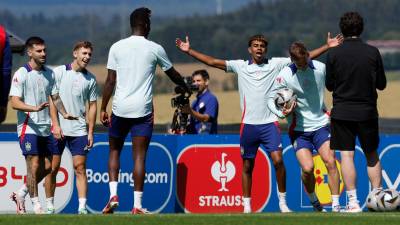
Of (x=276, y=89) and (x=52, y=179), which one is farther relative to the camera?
(x=52, y=179)

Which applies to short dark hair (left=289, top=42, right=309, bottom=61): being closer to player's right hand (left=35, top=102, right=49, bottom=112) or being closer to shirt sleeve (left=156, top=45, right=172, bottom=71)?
shirt sleeve (left=156, top=45, right=172, bottom=71)

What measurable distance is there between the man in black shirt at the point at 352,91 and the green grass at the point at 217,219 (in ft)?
3.61

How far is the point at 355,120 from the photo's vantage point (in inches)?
540

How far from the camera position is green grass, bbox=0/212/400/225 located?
11.9 m

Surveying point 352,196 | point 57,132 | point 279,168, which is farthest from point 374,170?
point 57,132

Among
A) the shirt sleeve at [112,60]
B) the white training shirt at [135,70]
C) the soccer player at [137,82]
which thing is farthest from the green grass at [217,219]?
the shirt sleeve at [112,60]

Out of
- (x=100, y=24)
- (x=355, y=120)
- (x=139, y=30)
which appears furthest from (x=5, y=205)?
(x=100, y=24)

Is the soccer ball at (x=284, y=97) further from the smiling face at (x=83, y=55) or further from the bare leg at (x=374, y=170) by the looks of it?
the smiling face at (x=83, y=55)

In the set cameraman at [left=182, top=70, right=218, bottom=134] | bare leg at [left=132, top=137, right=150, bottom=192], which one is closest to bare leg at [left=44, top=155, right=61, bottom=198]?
bare leg at [left=132, top=137, right=150, bottom=192]

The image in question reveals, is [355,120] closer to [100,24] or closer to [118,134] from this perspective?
[118,134]

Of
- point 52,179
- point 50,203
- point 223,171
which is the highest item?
point 52,179

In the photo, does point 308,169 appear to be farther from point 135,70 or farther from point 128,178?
point 128,178

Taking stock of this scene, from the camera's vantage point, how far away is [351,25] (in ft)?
44.7

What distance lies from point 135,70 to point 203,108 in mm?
4664
